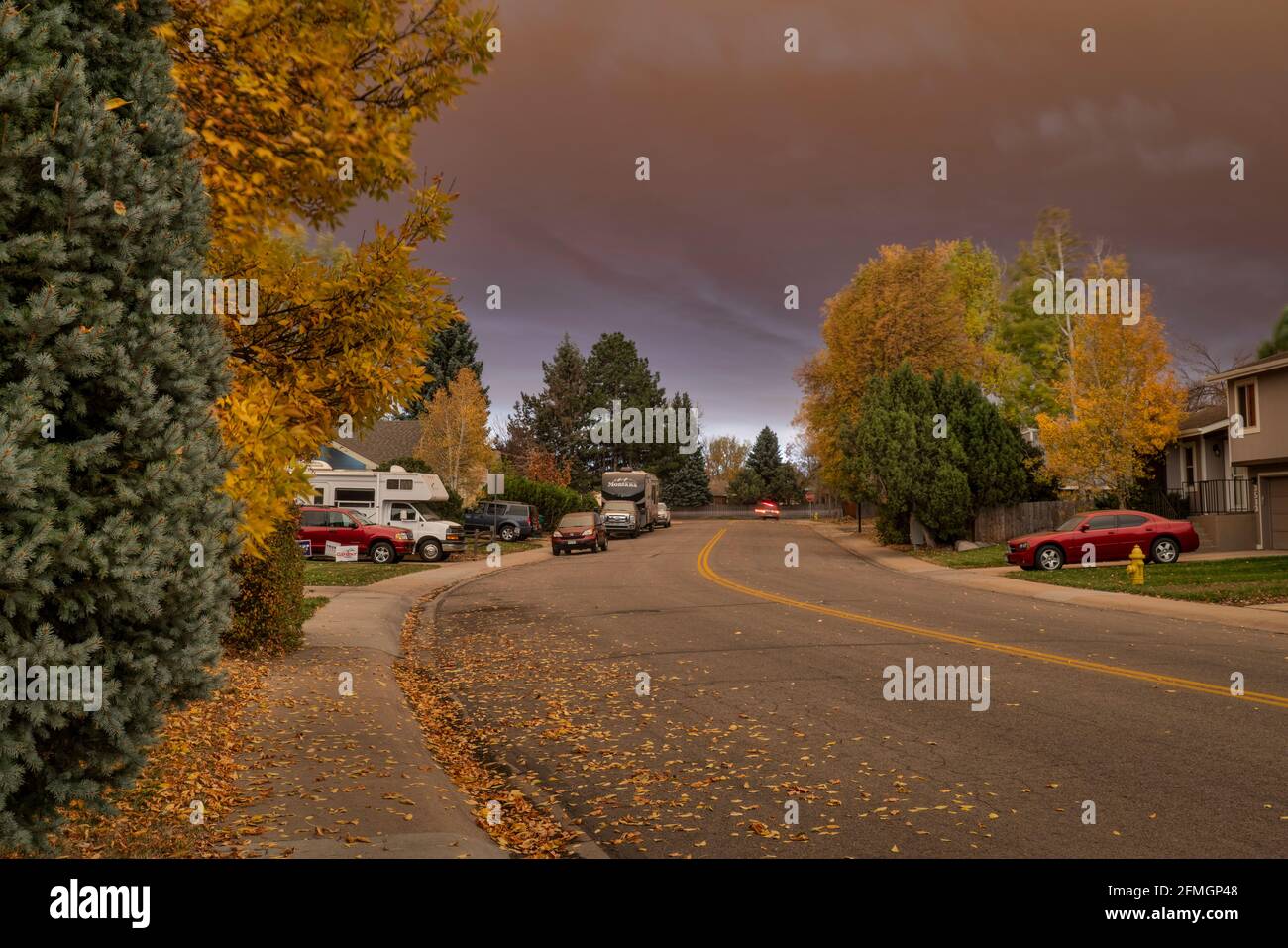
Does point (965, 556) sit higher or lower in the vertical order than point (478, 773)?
lower

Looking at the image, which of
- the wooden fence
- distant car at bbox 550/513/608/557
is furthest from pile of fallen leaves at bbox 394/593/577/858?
the wooden fence

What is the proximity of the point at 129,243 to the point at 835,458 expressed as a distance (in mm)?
47799

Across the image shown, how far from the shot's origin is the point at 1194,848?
5.25 meters

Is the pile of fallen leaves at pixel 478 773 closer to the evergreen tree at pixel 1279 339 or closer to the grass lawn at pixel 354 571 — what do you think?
the grass lawn at pixel 354 571

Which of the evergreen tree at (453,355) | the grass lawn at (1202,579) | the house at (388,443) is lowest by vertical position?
the grass lawn at (1202,579)

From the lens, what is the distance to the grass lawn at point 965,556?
29.4m

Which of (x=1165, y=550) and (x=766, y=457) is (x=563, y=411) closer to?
(x=766, y=457)

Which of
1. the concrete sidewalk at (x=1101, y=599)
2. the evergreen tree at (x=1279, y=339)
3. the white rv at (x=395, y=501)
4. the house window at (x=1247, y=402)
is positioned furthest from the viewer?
the evergreen tree at (x=1279, y=339)

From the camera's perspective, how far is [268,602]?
11.7 meters

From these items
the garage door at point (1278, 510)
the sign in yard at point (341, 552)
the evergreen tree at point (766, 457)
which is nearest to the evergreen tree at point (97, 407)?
the sign in yard at point (341, 552)

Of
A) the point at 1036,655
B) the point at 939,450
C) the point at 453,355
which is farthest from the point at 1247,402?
the point at 453,355

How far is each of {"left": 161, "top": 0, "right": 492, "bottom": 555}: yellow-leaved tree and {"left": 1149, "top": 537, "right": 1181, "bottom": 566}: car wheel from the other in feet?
80.3

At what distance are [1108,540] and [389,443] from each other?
45.6m

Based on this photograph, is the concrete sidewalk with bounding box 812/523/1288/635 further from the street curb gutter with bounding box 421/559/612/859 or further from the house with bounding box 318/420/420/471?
the house with bounding box 318/420/420/471
